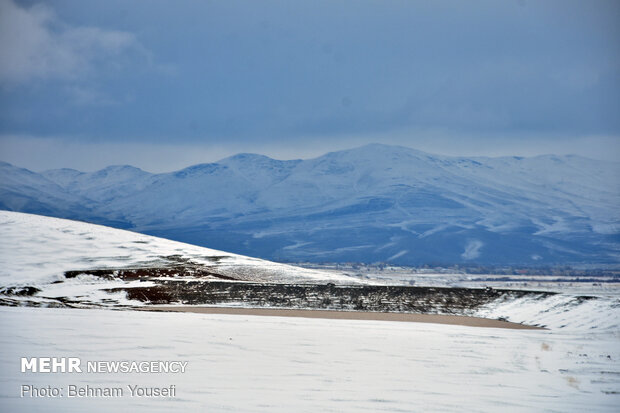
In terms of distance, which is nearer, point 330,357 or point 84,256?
point 330,357

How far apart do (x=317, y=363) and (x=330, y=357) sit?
42.8 inches

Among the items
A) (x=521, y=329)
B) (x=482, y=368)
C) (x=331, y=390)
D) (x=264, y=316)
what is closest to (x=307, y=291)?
(x=264, y=316)

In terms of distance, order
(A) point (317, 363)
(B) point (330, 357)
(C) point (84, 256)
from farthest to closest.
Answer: (C) point (84, 256) < (B) point (330, 357) < (A) point (317, 363)

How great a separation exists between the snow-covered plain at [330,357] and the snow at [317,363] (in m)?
0.04

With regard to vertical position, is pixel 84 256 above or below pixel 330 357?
above

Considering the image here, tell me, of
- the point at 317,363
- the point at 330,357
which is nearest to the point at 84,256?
the point at 330,357

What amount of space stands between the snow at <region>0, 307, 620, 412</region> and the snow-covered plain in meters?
0.04

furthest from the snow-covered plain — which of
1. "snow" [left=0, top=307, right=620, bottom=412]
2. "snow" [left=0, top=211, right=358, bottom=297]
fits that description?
"snow" [left=0, top=211, right=358, bottom=297]

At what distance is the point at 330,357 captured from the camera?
867 inches

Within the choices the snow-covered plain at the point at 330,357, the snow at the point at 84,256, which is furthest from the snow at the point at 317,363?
the snow at the point at 84,256

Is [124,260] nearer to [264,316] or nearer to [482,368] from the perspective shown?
[264,316]

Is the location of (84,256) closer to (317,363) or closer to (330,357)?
(330,357)

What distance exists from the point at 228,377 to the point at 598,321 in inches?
624

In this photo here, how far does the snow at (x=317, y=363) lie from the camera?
16.7m
